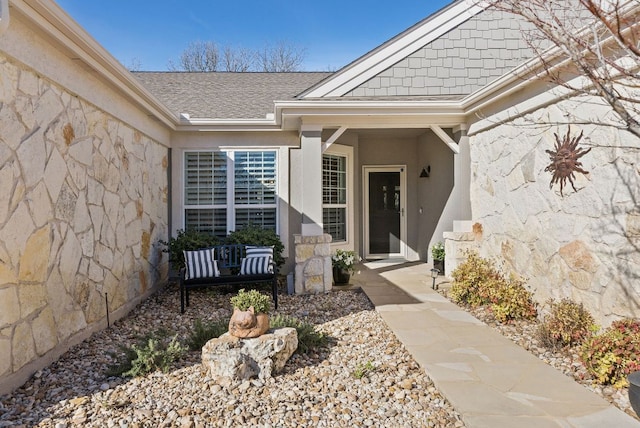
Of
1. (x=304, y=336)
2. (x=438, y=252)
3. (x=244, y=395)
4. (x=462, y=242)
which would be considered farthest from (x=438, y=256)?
(x=244, y=395)

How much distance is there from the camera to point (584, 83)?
13.5 feet

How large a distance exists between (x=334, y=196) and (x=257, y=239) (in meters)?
2.21

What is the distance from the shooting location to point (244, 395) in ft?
10.5

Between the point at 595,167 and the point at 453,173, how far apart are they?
3.64 m

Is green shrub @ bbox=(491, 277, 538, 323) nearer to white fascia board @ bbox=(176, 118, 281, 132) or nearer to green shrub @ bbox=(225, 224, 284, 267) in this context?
green shrub @ bbox=(225, 224, 284, 267)

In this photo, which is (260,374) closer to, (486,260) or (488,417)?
(488,417)

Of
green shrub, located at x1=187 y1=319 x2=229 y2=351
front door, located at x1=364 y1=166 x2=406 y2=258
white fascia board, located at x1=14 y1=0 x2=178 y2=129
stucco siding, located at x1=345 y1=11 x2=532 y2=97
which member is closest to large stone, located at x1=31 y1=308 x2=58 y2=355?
green shrub, located at x1=187 y1=319 x2=229 y2=351

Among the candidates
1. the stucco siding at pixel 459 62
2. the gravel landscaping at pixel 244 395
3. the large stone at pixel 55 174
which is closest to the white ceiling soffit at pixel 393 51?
the stucco siding at pixel 459 62

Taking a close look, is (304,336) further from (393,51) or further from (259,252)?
(393,51)

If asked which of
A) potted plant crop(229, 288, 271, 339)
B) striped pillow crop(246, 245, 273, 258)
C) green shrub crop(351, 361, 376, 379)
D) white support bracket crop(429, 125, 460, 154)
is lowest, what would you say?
green shrub crop(351, 361, 376, 379)

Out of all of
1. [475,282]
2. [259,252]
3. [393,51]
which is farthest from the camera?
[393,51]

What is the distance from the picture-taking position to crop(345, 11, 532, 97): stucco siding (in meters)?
7.51

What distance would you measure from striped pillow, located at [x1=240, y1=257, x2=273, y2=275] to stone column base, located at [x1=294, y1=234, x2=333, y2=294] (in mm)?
500

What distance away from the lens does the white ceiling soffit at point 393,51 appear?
7316mm
